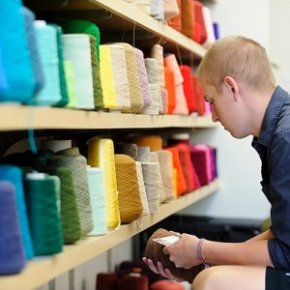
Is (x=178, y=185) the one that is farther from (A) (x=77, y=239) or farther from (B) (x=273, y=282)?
(A) (x=77, y=239)

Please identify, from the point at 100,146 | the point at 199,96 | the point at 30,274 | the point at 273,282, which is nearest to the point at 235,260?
the point at 273,282

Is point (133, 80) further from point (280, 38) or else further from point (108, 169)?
point (280, 38)

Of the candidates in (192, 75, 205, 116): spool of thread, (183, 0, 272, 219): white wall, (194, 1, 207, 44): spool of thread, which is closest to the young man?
(192, 75, 205, 116): spool of thread

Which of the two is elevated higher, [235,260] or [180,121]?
[180,121]

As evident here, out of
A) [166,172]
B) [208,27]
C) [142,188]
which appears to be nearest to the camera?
[142,188]

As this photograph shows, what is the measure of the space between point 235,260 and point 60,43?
2.35 feet

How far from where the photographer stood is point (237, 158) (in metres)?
2.73

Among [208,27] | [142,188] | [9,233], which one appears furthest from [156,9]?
[9,233]

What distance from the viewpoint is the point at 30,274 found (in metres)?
1.01

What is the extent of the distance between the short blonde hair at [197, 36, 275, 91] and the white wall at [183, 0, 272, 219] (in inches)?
48.0

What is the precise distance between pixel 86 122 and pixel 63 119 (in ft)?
0.42

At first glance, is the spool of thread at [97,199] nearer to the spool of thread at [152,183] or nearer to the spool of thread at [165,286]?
the spool of thread at [152,183]

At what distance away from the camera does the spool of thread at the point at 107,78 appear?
1.38 meters

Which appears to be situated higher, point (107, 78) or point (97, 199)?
point (107, 78)
